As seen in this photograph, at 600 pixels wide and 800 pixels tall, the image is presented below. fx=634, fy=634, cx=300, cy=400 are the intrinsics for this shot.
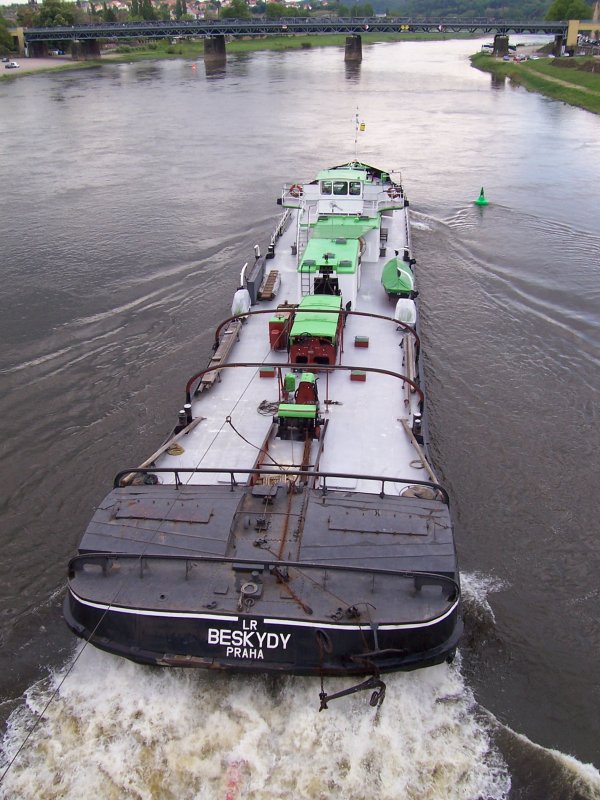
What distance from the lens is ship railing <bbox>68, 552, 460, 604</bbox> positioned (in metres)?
10.9

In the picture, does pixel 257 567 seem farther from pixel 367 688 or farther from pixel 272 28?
pixel 272 28

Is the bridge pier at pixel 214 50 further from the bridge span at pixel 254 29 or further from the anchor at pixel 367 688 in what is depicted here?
the anchor at pixel 367 688

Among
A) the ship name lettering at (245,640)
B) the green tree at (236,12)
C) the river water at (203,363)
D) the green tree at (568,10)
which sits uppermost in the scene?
the green tree at (236,12)

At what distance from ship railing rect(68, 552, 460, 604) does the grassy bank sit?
75.2 meters

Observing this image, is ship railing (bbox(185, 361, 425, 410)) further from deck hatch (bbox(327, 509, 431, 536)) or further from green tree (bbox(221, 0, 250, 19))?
green tree (bbox(221, 0, 250, 19))

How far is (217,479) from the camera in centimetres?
1491

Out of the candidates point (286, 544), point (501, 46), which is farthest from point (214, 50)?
point (286, 544)

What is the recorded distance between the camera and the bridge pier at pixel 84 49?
125 m

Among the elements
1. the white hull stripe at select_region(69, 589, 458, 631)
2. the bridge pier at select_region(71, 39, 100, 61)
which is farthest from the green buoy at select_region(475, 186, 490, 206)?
the bridge pier at select_region(71, 39, 100, 61)

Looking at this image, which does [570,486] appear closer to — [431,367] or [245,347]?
[431,367]

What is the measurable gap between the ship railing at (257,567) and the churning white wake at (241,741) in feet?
5.99

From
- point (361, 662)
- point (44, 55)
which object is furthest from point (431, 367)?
point (44, 55)

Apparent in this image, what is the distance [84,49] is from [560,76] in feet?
294

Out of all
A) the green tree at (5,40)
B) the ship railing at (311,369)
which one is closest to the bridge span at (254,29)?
the green tree at (5,40)
